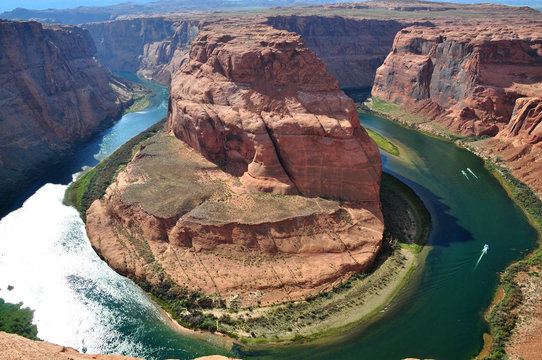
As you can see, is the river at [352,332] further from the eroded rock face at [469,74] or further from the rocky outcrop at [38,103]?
the eroded rock face at [469,74]

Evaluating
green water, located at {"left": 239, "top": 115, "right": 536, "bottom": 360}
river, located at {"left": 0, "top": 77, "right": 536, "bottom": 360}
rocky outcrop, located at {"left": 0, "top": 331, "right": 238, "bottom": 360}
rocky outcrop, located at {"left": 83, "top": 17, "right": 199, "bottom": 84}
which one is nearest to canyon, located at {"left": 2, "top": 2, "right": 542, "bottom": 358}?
river, located at {"left": 0, "top": 77, "right": 536, "bottom": 360}

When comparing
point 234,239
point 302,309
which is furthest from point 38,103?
point 302,309

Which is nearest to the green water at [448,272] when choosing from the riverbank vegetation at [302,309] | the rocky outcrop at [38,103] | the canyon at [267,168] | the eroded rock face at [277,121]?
the riverbank vegetation at [302,309]

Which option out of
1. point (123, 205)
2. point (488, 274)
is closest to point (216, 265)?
point (123, 205)

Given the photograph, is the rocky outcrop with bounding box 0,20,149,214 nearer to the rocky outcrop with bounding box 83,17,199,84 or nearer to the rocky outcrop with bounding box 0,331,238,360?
the rocky outcrop with bounding box 0,331,238,360

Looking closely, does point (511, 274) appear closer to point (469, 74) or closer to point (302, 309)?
point (302, 309)

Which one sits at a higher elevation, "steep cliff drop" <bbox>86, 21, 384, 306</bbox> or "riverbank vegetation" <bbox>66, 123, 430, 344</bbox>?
"steep cliff drop" <bbox>86, 21, 384, 306</bbox>

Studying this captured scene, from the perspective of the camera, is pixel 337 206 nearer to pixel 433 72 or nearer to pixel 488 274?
pixel 488 274
